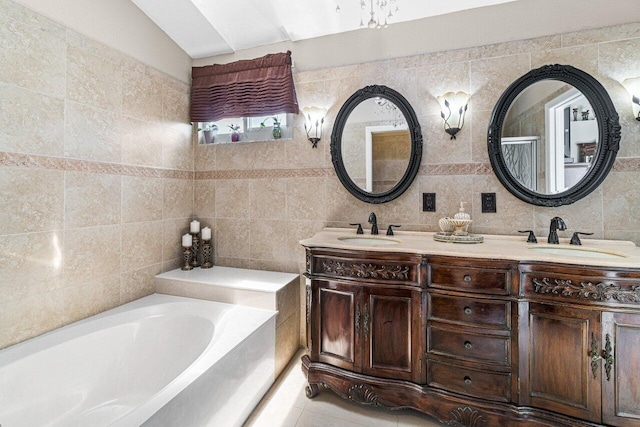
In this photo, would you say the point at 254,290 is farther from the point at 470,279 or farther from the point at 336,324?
the point at 470,279

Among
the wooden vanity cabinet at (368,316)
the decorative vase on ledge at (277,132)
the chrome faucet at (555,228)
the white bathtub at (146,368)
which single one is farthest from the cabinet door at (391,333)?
the decorative vase on ledge at (277,132)

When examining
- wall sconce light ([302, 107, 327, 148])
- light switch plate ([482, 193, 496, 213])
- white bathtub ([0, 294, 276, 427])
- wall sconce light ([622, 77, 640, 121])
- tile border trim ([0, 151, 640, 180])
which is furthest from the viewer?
wall sconce light ([302, 107, 327, 148])

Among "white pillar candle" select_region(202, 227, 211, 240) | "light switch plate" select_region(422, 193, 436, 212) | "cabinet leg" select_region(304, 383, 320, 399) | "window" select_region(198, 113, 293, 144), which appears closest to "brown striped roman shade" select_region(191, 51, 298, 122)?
"window" select_region(198, 113, 293, 144)

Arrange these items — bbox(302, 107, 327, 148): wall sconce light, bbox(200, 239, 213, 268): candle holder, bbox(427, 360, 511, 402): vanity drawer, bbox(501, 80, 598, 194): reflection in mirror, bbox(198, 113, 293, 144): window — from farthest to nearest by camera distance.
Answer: bbox(200, 239, 213, 268): candle holder
bbox(198, 113, 293, 144): window
bbox(302, 107, 327, 148): wall sconce light
bbox(501, 80, 598, 194): reflection in mirror
bbox(427, 360, 511, 402): vanity drawer

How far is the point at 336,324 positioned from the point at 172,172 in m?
1.92

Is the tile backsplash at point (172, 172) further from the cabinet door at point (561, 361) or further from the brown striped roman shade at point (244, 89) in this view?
the cabinet door at point (561, 361)

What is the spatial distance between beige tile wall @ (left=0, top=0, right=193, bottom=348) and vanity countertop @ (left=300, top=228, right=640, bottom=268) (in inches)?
55.5

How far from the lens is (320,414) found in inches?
67.8

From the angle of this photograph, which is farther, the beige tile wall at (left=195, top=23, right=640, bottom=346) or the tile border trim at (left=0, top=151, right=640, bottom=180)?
the beige tile wall at (left=195, top=23, right=640, bottom=346)

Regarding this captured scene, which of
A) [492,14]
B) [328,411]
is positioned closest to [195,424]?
[328,411]

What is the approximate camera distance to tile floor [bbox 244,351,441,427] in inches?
65.1

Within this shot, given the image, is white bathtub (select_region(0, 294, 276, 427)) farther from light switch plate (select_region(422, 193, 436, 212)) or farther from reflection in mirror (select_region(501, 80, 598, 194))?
reflection in mirror (select_region(501, 80, 598, 194))

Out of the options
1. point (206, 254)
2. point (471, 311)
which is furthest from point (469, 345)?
point (206, 254)

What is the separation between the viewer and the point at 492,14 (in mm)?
1960
